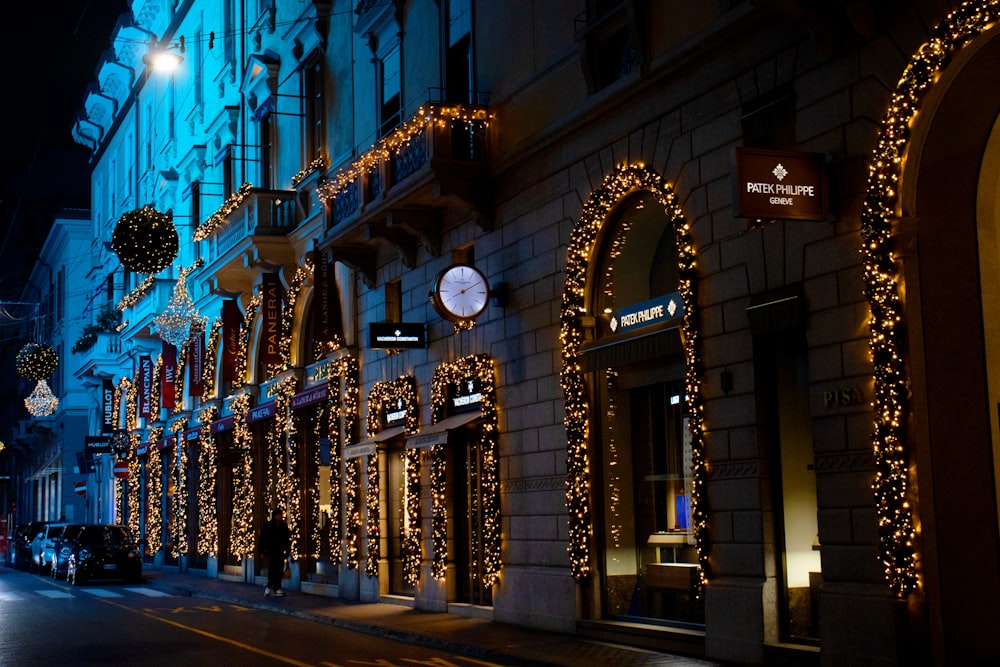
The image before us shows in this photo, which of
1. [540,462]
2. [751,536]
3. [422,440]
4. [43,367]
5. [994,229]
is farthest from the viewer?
[43,367]

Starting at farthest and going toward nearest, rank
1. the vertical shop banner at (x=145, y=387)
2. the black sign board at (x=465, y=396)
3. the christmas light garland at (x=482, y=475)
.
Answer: the vertical shop banner at (x=145, y=387) → the black sign board at (x=465, y=396) → the christmas light garland at (x=482, y=475)

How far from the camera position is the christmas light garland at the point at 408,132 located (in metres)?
21.3

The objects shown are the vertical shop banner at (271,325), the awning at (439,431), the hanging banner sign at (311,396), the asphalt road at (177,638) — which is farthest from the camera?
the vertical shop banner at (271,325)

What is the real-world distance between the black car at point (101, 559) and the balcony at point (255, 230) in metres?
8.00

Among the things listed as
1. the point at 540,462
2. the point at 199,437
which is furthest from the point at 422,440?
the point at 199,437

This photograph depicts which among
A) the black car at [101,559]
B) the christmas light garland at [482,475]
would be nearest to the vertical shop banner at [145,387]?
the black car at [101,559]

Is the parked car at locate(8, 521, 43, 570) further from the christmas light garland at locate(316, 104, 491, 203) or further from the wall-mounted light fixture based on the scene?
the christmas light garland at locate(316, 104, 491, 203)

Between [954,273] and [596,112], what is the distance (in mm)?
6352

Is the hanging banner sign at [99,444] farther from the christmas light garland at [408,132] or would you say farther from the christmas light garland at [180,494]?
the christmas light garland at [408,132]

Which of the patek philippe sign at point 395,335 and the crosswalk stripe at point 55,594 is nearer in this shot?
the patek philippe sign at point 395,335

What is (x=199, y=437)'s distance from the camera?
40.0 m

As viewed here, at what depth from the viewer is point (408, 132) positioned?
Answer: 22.5 m

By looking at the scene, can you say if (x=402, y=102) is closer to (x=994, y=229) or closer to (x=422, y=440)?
(x=422, y=440)

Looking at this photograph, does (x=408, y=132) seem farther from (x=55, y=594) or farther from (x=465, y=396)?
(x=55, y=594)
